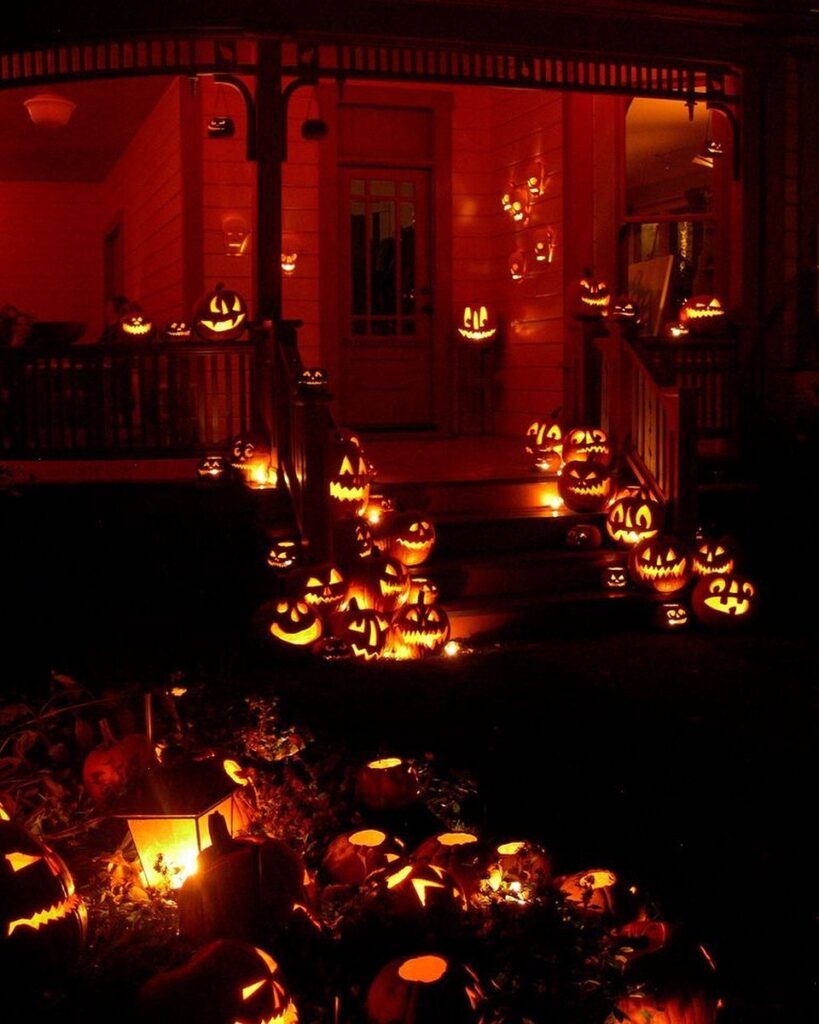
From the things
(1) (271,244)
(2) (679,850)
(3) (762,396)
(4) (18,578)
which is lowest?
(2) (679,850)

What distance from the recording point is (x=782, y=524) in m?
9.70

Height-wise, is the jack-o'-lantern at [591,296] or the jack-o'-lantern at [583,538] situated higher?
the jack-o'-lantern at [591,296]

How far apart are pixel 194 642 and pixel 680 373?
4.34m

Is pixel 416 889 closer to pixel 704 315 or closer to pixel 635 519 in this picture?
pixel 635 519

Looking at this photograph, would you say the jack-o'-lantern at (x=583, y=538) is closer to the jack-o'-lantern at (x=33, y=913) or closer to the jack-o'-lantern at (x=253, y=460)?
the jack-o'-lantern at (x=253, y=460)

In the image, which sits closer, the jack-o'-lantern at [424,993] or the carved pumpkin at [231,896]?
the jack-o'-lantern at [424,993]

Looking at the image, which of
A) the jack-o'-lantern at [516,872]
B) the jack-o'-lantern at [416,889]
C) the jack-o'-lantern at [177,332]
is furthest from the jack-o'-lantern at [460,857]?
the jack-o'-lantern at [177,332]

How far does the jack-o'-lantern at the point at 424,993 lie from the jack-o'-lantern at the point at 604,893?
591mm

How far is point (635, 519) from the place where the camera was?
875cm

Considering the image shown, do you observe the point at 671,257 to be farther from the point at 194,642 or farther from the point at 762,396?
the point at 194,642

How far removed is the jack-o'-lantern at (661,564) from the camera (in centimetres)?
834

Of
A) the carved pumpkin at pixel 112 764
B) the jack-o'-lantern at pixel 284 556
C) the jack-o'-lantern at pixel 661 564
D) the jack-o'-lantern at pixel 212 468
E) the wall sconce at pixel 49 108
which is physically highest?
the wall sconce at pixel 49 108

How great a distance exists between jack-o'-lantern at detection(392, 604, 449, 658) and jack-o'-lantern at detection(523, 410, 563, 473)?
8.21 ft

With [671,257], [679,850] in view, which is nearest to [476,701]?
[679,850]
